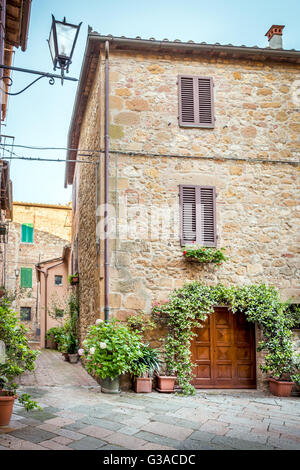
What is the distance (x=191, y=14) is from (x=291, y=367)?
9.10m

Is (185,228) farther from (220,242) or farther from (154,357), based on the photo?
(154,357)

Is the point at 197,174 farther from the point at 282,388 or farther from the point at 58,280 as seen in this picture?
the point at 58,280

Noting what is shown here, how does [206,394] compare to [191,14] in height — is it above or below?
below

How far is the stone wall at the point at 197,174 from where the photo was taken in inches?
320

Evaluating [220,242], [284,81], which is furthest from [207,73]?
[220,242]

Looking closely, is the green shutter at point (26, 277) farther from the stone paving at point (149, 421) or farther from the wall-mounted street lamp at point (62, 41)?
the wall-mounted street lamp at point (62, 41)

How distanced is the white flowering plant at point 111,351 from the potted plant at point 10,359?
1.68 meters

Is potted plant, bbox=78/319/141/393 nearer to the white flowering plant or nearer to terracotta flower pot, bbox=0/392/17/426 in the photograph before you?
the white flowering plant

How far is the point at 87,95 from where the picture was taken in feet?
34.9

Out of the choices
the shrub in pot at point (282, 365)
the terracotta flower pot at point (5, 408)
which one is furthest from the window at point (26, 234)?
the terracotta flower pot at point (5, 408)

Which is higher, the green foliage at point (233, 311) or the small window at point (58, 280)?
the small window at point (58, 280)

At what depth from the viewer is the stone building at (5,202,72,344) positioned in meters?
23.6

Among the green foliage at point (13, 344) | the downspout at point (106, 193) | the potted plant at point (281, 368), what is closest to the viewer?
the green foliage at point (13, 344)

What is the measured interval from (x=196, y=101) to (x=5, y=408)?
6756mm
